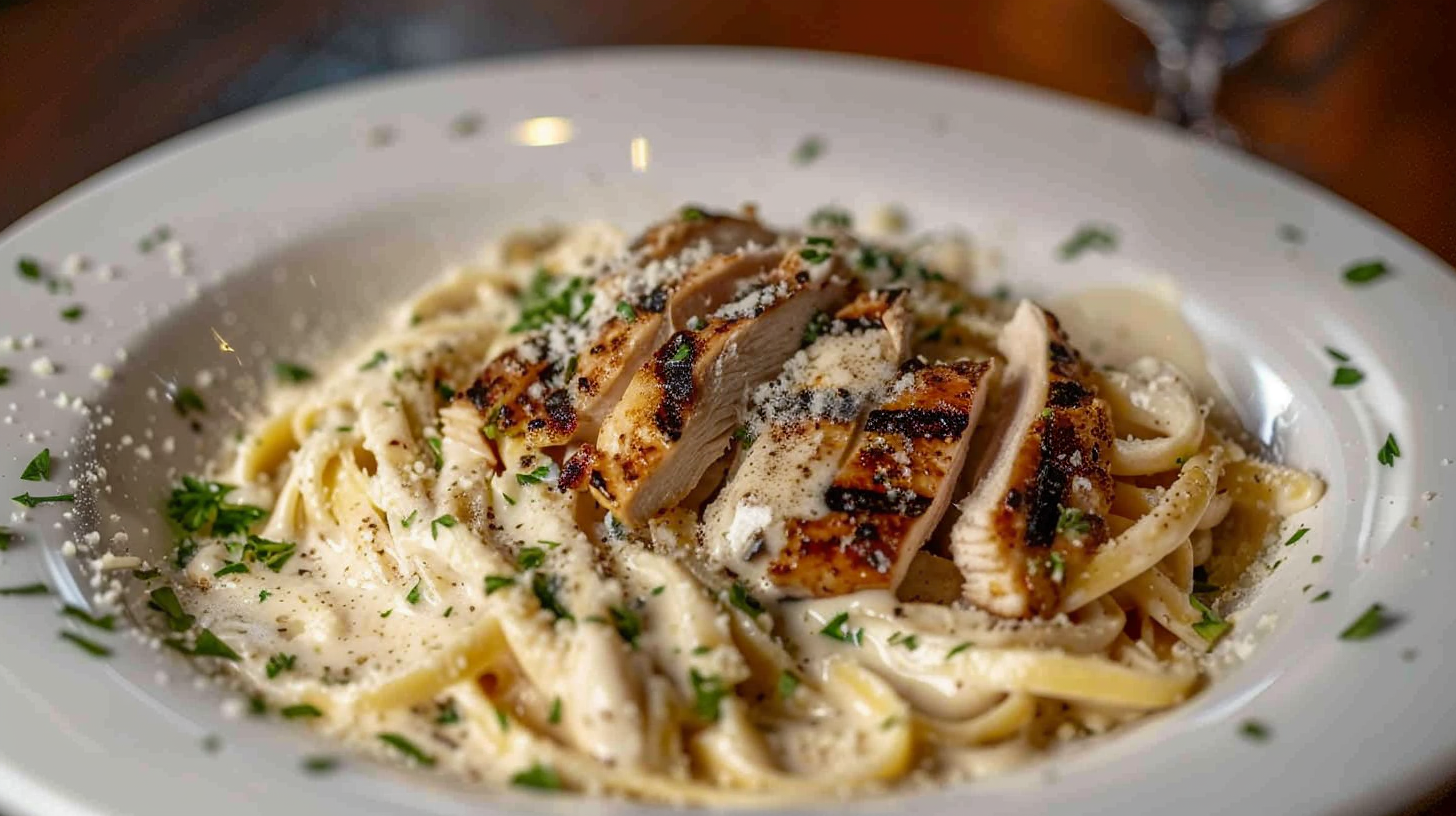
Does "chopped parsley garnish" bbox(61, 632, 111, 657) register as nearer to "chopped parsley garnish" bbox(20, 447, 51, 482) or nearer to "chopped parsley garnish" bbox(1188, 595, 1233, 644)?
"chopped parsley garnish" bbox(20, 447, 51, 482)

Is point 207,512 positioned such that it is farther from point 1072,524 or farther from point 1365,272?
point 1365,272

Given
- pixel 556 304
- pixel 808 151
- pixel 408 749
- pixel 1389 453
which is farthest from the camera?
pixel 808 151

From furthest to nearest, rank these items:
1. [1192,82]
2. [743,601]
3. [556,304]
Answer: [1192,82]
[556,304]
[743,601]

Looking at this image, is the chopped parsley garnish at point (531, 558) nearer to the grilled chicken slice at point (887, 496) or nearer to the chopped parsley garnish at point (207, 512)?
the grilled chicken slice at point (887, 496)

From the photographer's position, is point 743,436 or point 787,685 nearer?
point 787,685

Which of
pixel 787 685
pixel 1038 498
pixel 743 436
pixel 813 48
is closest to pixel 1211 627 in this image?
pixel 1038 498

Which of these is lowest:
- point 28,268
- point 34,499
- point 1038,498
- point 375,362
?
point 1038,498
